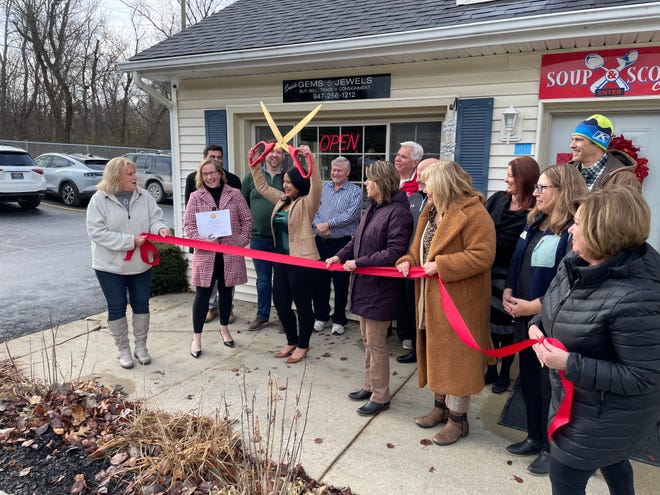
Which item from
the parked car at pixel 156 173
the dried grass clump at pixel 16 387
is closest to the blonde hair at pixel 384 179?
the dried grass clump at pixel 16 387

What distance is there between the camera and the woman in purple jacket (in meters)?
3.30

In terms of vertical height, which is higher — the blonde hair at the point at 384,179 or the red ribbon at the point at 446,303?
the blonde hair at the point at 384,179

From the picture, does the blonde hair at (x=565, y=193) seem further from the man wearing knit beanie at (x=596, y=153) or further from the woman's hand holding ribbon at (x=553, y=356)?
the woman's hand holding ribbon at (x=553, y=356)

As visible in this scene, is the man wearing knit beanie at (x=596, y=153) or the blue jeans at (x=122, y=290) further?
the blue jeans at (x=122, y=290)

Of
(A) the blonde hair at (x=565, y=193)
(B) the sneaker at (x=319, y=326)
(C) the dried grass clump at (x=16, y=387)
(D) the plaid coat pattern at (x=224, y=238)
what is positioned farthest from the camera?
(B) the sneaker at (x=319, y=326)

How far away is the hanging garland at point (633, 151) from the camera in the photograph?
4.11m

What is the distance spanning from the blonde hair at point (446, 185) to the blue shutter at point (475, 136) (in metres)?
2.03

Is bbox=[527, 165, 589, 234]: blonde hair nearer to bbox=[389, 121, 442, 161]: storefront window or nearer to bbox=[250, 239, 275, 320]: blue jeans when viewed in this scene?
bbox=[389, 121, 442, 161]: storefront window

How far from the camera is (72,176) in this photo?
598 inches

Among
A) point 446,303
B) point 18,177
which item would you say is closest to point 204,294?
point 446,303

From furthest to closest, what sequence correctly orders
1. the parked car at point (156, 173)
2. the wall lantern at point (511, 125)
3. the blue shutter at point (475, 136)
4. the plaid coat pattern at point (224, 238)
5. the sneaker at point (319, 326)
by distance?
the parked car at point (156, 173), the sneaker at point (319, 326), the blue shutter at point (475, 136), the wall lantern at point (511, 125), the plaid coat pattern at point (224, 238)

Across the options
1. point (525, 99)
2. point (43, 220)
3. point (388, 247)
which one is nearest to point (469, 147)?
point (525, 99)

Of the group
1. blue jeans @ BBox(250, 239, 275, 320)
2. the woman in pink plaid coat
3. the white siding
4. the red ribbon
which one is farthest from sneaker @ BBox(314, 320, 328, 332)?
the red ribbon

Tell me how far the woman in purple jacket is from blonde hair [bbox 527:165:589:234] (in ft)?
3.22
